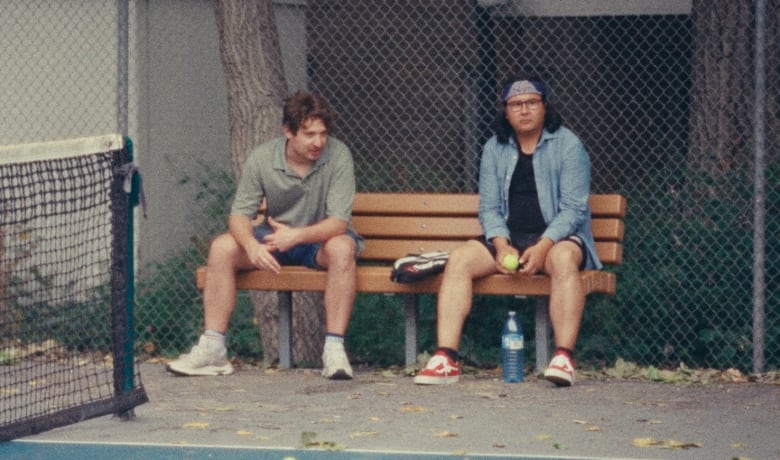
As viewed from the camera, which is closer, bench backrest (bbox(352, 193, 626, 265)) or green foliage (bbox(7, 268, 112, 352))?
bench backrest (bbox(352, 193, 626, 265))

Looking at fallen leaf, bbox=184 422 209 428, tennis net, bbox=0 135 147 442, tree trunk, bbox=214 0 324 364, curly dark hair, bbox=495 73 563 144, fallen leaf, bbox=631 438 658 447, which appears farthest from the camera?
tree trunk, bbox=214 0 324 364

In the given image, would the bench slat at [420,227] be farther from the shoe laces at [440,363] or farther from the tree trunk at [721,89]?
the tree trunk at [721,89]

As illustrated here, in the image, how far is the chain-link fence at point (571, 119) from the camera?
8.95 meters

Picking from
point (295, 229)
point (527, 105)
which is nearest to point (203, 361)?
point (295, 229)

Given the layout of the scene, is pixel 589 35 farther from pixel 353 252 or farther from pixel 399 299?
pixel 353 252

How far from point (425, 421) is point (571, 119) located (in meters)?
6.08

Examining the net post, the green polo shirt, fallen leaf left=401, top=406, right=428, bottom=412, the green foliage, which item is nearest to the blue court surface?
the net post

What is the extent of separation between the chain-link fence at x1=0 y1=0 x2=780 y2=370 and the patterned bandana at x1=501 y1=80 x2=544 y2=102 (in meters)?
1.14

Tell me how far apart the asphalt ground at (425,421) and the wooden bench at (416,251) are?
0.34 meters

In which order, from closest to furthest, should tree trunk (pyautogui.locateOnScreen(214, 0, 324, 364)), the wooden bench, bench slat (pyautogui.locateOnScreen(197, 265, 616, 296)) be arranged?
bench slat (pyautogui.locateOnScreen(197, 265, 616, 296)) → the wooden bench → tree trunk (pyautogui.locateOnScreen(214, 0, 324, 364))

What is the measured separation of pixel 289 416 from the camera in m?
7.05

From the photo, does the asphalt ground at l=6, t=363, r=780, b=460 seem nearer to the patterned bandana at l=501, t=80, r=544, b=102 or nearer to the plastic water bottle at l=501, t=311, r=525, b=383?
the plastic water bottle at l=501, t=311, r=525, b=383

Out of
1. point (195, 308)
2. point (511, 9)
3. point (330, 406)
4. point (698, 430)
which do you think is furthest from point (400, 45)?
point (698, 430)

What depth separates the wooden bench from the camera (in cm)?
834
